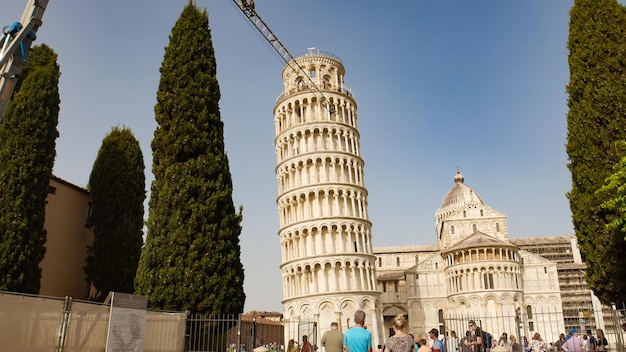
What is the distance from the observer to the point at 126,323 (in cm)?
1125

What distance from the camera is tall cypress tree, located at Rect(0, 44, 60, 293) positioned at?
53.9ft

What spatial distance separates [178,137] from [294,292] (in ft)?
82.0

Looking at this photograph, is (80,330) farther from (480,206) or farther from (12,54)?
(480,206)

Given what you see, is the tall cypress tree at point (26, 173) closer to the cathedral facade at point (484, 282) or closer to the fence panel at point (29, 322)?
the fence panel at point (29, 322)

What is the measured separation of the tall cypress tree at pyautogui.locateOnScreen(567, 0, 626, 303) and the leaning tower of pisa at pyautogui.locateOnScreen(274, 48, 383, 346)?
24730mm

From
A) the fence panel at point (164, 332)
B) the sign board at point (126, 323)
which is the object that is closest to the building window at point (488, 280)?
the fence panel at point (164, 332)

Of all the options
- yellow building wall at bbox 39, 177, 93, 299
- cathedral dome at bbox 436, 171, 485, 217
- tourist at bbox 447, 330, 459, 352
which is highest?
cathedral dome at bbox 436, 171, 485, 217

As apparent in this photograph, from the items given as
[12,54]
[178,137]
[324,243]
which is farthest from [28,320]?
[324,243]

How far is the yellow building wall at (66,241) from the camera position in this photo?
20.2 m

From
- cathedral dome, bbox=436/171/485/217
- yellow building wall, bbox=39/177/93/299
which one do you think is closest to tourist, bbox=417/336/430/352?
yellow building wall, bbox=39/177/93/299

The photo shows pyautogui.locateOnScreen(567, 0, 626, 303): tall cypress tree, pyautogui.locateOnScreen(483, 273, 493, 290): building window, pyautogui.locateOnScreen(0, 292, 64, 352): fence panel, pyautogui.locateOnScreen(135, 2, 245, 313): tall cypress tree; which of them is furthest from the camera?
pyautogui.locateOnScreen(483, 273, 493, 290): building window

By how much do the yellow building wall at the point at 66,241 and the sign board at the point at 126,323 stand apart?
10.3 m

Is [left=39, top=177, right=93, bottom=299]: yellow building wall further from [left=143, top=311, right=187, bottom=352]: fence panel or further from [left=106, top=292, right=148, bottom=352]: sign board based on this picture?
[left=106, top=292, right=148, bottom=352]: sign board

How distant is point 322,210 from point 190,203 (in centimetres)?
2410
